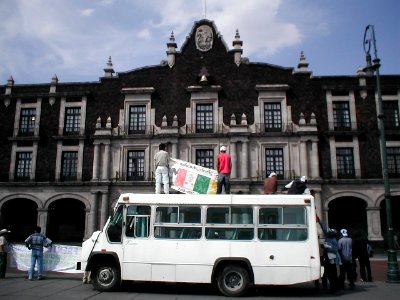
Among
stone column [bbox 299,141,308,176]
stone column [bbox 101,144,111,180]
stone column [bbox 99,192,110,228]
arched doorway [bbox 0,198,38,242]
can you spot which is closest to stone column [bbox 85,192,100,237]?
stone column [bbox 99,192,110,228]

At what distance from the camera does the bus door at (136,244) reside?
35.0ft

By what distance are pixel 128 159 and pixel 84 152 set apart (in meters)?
3.48

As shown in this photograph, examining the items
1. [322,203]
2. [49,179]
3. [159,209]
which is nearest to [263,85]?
[322,203]

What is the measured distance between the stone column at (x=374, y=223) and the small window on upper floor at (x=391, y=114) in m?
6.34

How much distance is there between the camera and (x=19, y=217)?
3002 cm

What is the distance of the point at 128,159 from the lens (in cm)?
2875

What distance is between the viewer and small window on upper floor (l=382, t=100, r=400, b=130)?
28234mm

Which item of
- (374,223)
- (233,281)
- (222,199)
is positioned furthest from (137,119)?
(233,281)

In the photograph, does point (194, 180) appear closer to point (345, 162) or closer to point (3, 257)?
point (3, 257)

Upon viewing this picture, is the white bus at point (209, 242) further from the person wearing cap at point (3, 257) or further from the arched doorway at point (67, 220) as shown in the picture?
the arched doorway at point (67, 220)

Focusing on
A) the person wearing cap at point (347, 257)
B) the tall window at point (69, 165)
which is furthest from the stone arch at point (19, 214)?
the person wearing cap at point (347, 257)

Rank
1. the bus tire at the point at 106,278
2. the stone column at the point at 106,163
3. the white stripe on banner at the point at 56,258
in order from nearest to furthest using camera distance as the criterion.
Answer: the bus tire at the point at 106,278 < the white stripe on banner at the point at 56,258 < the stone column at the point at 106,163

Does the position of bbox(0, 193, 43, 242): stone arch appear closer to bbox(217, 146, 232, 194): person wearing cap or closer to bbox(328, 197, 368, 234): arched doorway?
bbox(217, 146, 232, 194): person wearing cap

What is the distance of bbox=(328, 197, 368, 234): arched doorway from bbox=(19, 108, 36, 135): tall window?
23813 mm
